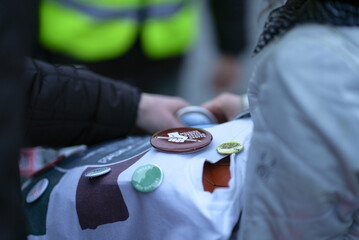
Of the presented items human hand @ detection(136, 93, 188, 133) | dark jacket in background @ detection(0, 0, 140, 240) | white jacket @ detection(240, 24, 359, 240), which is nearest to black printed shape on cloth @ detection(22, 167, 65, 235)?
dark jacket in background @ detection(0, 0, 140, 240)

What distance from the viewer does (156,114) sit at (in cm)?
83

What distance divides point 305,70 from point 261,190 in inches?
5.7

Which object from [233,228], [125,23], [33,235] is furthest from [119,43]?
[233,228]

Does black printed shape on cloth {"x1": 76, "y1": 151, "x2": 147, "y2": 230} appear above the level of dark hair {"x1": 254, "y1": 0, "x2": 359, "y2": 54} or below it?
below

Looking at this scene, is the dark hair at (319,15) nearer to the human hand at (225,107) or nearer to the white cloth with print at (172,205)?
the white cloth with print at (172,205)

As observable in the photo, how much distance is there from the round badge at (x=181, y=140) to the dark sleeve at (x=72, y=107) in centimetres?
21

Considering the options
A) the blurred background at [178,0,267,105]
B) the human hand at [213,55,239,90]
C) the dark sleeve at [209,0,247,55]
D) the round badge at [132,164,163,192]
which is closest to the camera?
the round badge at [132,164,163,192]

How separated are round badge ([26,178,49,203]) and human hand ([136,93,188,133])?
0.89 feet

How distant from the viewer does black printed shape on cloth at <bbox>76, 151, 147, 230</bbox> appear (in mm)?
524

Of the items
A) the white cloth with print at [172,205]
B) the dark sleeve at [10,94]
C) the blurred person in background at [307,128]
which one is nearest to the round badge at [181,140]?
the white cloth with print at [172,205]

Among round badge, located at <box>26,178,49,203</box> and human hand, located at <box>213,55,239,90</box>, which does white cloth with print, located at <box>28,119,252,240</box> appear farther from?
human hand, located at <box>213,55,239,90</box>

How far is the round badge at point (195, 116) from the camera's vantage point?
2.64 ft

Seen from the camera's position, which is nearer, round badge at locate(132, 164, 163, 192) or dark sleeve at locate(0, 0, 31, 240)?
dark sleeve at locate(0, 0, 31, 240)

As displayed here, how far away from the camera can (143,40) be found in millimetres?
1224
